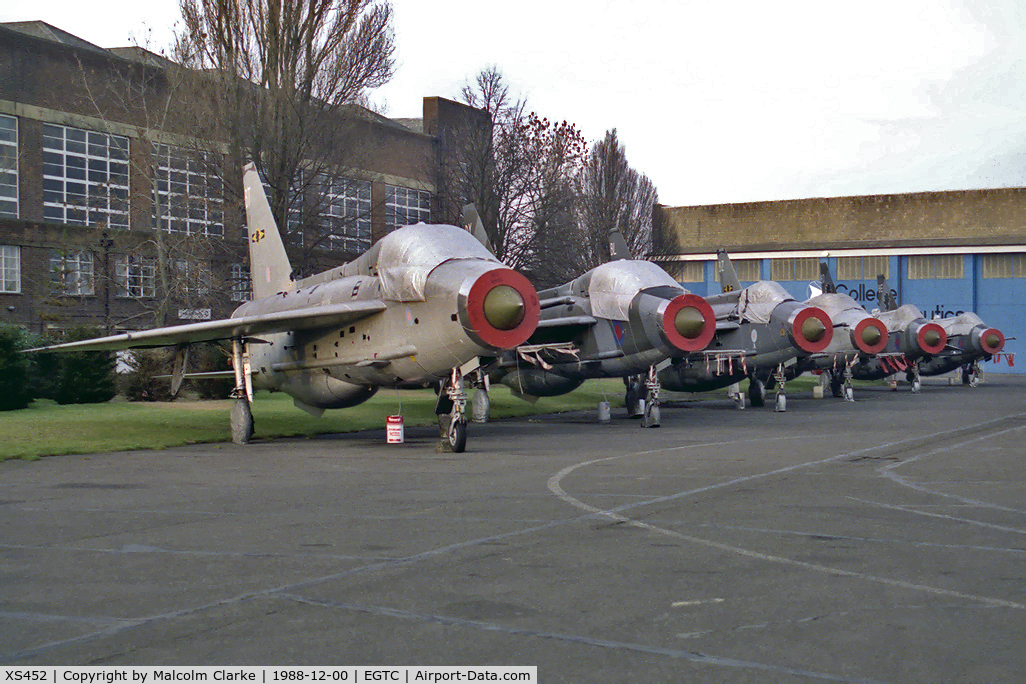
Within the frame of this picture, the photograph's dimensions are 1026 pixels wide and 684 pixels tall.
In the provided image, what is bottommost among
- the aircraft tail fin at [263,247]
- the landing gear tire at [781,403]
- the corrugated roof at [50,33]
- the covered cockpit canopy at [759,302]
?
the landing gear tire at [781,403]

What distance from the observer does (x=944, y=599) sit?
20.8 ft

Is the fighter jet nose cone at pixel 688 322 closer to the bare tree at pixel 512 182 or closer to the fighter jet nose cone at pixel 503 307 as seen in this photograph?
the fighter jet nose cone at pixel 503 307

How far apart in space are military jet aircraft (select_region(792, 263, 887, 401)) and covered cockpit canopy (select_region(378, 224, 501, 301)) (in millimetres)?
19378

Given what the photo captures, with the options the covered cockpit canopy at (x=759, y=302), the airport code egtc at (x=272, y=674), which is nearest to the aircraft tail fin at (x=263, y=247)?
the covered cockpit canopy at (x=759, y=302)

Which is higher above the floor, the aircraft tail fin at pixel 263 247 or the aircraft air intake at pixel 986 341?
the aircraft tail fin at pixel 263 247

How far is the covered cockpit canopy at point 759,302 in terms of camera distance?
29.3 metres

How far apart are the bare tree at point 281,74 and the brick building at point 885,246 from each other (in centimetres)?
3171

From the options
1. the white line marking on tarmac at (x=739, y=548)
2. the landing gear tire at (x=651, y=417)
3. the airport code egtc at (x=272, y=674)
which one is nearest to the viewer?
the airport code egtc at (x=272, y=674)

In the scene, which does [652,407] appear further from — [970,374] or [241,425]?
[970,374]

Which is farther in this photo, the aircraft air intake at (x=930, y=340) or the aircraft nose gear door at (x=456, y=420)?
the aircraft air intake at (x=930, y=340)

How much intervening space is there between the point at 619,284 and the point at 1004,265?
179 feet

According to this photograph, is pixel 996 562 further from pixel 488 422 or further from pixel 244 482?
pixel 488 422

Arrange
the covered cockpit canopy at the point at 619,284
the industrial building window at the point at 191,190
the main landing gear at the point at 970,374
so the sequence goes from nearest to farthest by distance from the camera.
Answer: the covered cockpit canopy at the point at 619,284 < the industrial building window at the point at 191,190 < the main landing gear at the point at 970,374

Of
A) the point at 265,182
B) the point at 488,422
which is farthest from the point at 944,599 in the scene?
the point at 265,182
